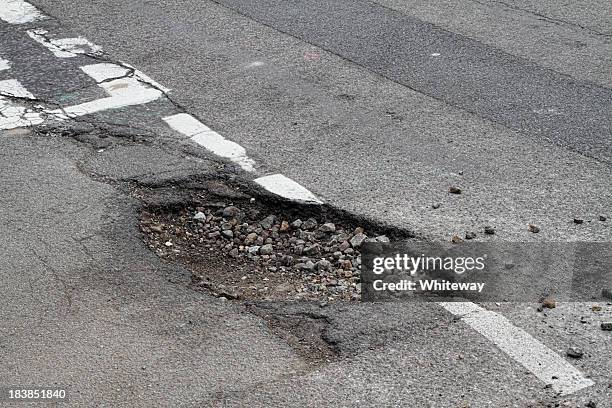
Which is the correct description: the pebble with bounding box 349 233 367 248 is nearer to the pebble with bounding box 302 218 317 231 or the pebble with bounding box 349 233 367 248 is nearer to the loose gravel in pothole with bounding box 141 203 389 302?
the loose gravel in pothole with bounding box 141 203 389 302

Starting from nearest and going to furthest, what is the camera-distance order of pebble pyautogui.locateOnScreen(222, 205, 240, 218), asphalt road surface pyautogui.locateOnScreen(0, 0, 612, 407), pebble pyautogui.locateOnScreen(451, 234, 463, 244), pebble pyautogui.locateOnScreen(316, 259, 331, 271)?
asphalt road surface pyautogui.locateOnScreen(0, 0, 612, 407), pebble pyautogui.locateOnScreen(316, 259, 331, 271), pebble pyautogui.locateOnScreen(451, 234, 463, 244), pebble pyautogui.locateOnScreen(222, 205, 240, 218)

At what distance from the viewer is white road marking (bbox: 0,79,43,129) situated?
27.1 feet

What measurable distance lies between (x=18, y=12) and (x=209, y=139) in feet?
14.3

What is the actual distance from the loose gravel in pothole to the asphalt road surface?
6.8 inches

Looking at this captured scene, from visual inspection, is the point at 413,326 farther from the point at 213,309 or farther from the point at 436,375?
the point at 213,309

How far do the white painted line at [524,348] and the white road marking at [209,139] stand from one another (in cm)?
244

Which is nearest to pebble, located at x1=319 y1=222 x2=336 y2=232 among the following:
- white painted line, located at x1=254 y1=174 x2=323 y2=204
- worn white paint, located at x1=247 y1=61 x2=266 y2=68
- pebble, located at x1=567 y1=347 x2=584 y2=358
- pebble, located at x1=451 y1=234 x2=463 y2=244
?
white painted line, located at x1=254 y1=174 x2=323 y2=204

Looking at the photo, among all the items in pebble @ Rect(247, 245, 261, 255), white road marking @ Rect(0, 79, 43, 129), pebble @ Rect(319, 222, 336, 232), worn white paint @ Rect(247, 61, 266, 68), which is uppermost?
worn white paint @ Rect(247, 61, 266, 68)

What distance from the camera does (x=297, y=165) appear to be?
7438mm

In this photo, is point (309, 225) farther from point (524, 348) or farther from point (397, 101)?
point (397, 101)

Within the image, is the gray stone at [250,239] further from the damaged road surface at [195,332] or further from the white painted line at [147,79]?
the white painted line at [147,79]

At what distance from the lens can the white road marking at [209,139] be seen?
7536 mm

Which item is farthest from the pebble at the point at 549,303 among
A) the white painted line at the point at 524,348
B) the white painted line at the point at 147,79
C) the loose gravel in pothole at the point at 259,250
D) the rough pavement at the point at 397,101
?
the white painted line at the point at 147,79

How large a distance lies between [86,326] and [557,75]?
5.51 metres
